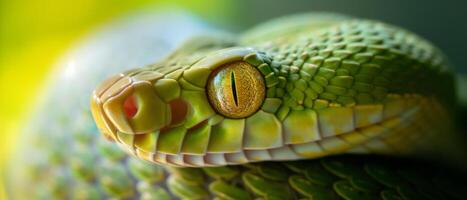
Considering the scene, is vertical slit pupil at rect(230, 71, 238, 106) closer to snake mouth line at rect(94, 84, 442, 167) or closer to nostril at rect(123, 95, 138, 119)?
snake mouth line at rect(94, 84, 442, 167)

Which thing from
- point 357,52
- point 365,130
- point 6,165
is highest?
point 357,52

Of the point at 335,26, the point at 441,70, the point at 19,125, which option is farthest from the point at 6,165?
the point at 441,70

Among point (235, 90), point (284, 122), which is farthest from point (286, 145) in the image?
point (235, 90)

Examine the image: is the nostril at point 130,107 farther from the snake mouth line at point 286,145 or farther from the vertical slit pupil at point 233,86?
the vertical slit pupil at point 233,86

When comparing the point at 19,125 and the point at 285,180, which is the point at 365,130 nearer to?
the point at 285,180

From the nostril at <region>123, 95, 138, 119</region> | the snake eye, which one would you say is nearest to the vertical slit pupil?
the snake eye

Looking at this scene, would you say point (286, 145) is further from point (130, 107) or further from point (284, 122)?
point (130, 107)

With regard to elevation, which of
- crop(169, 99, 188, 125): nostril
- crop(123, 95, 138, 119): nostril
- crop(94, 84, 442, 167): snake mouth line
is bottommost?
crop(94, 84, 442, 167): snake mouth line
